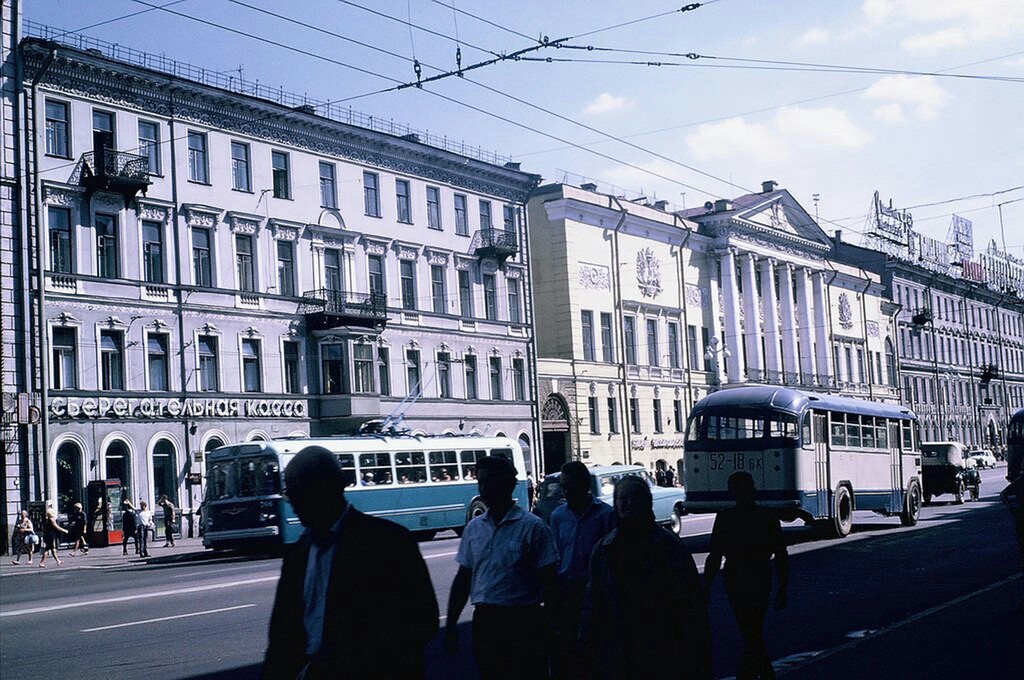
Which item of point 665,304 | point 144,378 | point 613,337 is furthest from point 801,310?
point 144,378

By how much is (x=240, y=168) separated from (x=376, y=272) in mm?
A: 7236

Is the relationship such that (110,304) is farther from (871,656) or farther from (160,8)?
(871,656)

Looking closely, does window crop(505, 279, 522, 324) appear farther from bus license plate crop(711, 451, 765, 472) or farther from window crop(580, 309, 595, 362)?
bus license plate crop(711, 451, 765, 472)

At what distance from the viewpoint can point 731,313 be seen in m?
71.1

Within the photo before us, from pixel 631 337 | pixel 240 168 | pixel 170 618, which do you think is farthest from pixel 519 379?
pixel 170 618

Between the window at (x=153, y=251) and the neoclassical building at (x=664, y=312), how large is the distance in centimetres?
2099

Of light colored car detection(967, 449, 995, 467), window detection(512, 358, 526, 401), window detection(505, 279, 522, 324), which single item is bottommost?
light colored car detection(967, 449, 995, 467)

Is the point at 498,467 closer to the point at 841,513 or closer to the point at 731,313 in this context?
the point at 841,513

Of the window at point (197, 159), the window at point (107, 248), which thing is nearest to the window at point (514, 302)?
the window at point (197, 159)

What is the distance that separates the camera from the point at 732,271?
7038 centimetres

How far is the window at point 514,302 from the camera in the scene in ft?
180

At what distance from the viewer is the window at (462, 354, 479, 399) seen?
52.2 metres

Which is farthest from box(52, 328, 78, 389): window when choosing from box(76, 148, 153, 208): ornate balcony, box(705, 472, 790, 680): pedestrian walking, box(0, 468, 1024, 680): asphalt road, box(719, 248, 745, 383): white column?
box(719, 248, 745, 383): white column

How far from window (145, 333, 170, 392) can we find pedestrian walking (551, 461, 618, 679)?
3218cm
